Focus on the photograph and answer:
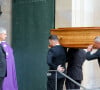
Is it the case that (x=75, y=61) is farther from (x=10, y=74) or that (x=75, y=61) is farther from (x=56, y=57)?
(x=10, y=74)

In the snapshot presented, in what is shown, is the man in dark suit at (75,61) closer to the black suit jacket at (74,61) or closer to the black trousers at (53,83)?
the black suit jacket at (74,61)

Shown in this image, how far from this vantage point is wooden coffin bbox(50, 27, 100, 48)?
26.7ft

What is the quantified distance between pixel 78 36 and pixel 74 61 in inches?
26.1

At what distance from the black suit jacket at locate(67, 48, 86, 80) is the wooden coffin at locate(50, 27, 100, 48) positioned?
1.16 feet

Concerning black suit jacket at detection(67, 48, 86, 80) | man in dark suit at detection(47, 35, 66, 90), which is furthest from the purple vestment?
black suit jacket at detection(67, 48, 86, 80)

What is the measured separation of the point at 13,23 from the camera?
11172mm

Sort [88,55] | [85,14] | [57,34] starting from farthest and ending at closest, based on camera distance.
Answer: [85,14] < [57,34] < [88,55]

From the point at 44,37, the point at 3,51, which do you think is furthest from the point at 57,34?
the point at 44,37

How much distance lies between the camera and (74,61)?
870 centimetres

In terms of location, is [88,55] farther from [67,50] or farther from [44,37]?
[44,37]

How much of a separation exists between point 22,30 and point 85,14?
156 centimetres

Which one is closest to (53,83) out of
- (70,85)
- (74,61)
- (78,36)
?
(70,85)

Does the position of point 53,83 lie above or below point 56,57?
below

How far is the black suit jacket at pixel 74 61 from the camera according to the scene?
8.70 metres
